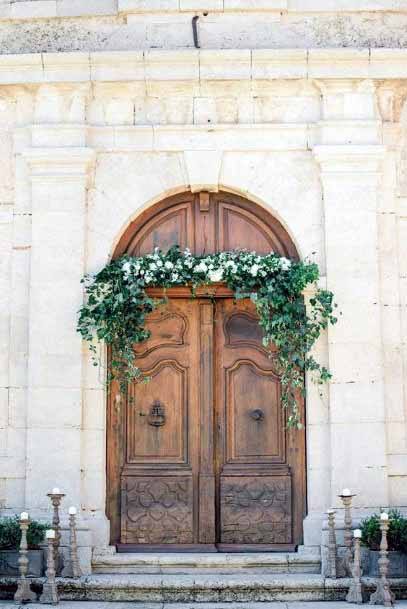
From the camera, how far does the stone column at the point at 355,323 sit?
318 inches

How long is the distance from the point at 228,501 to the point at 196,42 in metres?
3.99

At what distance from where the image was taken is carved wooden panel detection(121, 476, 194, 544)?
8.30 meters

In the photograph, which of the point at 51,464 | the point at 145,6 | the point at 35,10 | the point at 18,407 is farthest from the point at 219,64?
the point at 51,464

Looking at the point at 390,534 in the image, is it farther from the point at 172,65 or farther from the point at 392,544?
the point at 172,65

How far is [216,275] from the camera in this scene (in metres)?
8.19

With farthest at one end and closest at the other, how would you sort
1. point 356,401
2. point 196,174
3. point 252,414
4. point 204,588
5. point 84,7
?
point 84,7 → point 196,174 → point 252,414 → point 356,401 → point 204,588

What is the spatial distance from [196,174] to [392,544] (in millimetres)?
3465

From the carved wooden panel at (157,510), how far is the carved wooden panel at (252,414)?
1.68 feet

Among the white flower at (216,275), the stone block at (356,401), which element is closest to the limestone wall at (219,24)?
the white flower at (216,275)

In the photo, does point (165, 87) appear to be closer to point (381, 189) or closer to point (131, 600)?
point (381, 189)

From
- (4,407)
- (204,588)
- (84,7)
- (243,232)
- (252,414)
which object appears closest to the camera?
(204,588)

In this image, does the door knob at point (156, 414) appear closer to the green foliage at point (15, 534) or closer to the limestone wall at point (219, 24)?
the green foliage at point (15, 534)

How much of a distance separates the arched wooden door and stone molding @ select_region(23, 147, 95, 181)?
69 centimetres

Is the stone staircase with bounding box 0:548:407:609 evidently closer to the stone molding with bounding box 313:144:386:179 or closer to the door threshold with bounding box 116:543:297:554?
the door threshold with bounding box 116:543:297:554
